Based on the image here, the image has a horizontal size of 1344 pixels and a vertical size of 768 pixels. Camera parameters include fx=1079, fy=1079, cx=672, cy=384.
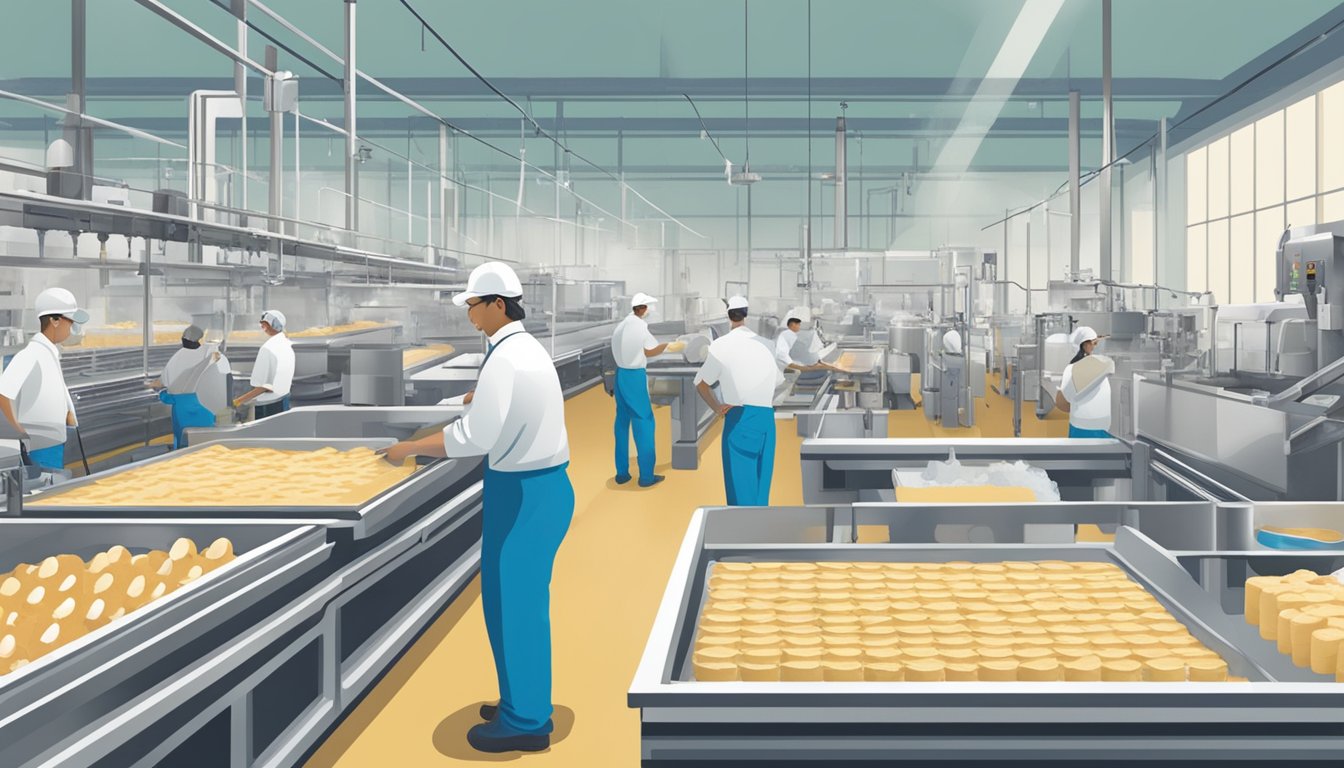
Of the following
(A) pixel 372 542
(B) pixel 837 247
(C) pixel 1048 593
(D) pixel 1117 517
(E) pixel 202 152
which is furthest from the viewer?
(B) pixel 837 247

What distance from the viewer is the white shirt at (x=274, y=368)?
679cm

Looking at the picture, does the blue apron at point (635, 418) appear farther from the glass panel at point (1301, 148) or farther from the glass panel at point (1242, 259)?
the glass panel at point (1242, 259)

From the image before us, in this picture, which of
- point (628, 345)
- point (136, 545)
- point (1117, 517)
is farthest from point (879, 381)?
point (136, 545)

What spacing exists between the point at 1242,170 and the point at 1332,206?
14.5 feet

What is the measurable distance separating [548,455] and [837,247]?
1186 centimetres

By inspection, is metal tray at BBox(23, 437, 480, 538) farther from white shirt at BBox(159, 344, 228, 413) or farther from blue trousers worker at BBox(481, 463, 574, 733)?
white shirt at BBox(159, 344, 228, 413)

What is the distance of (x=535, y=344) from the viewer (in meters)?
3.27

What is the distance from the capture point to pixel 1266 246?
15406 mm

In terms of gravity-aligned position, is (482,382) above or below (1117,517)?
above

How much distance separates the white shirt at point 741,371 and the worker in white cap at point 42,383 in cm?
306

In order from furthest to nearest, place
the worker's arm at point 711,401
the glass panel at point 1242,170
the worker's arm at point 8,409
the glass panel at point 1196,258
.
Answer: the glass panel at point 1196,258 → the glass panel at point 1242,170 → the worker's arm at point 711,401 → the worker's arm at point 8,409

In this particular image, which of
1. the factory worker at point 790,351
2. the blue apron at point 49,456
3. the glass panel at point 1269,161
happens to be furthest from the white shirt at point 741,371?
the glass panel at point 1269,161

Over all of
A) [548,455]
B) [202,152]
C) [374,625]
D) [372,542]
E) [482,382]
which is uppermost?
[202,152]

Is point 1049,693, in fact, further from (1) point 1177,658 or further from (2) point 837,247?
(2) point 837,247
